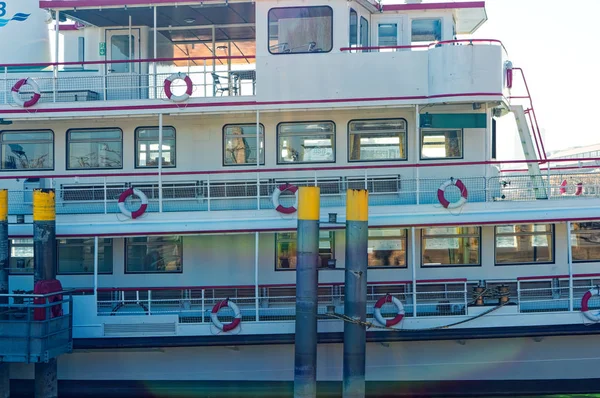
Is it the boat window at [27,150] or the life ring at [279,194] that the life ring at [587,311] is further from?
the boat window at [27,150]

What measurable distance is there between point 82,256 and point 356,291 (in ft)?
18.1

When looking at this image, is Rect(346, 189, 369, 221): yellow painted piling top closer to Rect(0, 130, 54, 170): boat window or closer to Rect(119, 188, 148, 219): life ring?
Rect(119, 188, 148, 219): life ring

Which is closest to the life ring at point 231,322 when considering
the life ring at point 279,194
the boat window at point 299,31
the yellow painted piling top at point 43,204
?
the life ring at point 279,194

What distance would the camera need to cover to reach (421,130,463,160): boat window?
45.9 ft

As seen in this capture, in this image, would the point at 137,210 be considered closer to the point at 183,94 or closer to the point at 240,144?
the point at 183,94

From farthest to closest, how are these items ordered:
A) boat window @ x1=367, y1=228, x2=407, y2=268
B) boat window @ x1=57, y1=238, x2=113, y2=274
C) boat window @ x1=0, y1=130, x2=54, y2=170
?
boat window @ x1=0, y1=130, x2=54, y2=170
boat window @ x1=57, y1=238, x2=113, y2=274
boat window @ x1=367, y1=228, x2=407, y2=268

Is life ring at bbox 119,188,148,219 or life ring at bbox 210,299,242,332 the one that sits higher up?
life ring at bbox 119,188,148,219

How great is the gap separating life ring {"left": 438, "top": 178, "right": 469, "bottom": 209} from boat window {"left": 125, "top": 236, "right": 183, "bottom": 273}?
478 centimetres

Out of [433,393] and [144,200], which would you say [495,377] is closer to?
[433,393]

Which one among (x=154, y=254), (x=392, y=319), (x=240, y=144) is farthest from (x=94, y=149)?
(x=392, y=319)

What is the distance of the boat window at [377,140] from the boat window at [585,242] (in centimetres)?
340

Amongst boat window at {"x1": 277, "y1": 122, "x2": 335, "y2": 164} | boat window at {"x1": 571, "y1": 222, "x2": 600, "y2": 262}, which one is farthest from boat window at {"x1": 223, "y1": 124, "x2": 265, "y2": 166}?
boat window at {"x1": 571, "y1": 222, "x2": 600, "y2": 262}

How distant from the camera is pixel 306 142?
1413cm

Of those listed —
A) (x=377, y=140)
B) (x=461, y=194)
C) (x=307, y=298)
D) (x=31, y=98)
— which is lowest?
(x=307, y=298)
